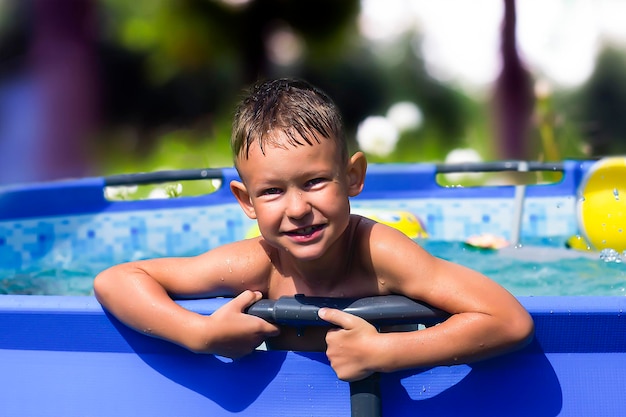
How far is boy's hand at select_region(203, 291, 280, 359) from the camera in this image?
1.71 metres

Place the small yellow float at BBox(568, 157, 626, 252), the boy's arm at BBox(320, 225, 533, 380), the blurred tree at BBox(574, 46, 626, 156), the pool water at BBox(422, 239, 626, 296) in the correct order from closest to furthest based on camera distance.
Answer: the boy's arm at BBox(320, 225, 533, 380)
the pool water at BBox(422, 239, 626, 296)
the small yellow float at BBox(568, 157, 626, 252)
the blurred tree at BBox(574, 46, 626, 156)

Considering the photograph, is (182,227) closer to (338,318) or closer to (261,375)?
(261,375)

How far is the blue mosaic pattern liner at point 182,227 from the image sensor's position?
4090 millimetres

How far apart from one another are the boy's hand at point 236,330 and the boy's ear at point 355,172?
0.34 meters

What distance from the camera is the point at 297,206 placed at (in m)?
1.66

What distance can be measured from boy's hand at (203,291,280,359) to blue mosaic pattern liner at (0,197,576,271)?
2.43 metres

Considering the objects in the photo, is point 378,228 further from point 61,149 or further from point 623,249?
point 61,149

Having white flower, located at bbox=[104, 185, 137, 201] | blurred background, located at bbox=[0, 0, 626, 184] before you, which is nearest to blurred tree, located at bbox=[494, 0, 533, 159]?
blurred background, located at bbox=[0, 0, 626, 184]

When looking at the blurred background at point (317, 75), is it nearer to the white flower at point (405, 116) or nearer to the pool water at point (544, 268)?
the white flower at point (405, 116)

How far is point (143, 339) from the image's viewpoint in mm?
1854

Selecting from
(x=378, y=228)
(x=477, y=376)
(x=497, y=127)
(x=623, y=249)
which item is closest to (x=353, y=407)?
(x=477, y=376)

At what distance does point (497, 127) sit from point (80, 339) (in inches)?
230

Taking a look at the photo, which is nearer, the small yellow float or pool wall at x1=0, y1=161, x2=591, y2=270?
the small yellow float

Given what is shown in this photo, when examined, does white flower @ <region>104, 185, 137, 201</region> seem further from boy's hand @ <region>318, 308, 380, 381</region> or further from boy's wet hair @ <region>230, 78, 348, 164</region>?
boy's hand @ <region>318, 308, 380, 381</region>
